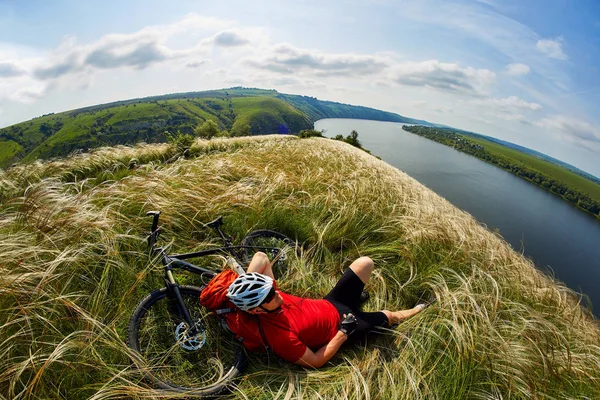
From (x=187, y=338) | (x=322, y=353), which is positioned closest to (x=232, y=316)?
(x=187, y=338)

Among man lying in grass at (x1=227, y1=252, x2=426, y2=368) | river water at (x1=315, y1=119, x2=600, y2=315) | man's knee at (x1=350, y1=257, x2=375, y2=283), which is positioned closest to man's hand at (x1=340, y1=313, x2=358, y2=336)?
man lying in grass at (x1=227, y1=252, x2=426, y2=368)

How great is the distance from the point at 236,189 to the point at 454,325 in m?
3.68

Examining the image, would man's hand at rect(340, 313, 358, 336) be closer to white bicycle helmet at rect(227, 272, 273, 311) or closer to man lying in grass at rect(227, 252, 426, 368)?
man lying in grass at rect(227, 252, 426, 368)

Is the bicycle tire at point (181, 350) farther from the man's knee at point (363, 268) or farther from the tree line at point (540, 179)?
the tree line at point (540, 179)

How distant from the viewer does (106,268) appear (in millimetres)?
2602

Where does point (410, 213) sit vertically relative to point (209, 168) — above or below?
above

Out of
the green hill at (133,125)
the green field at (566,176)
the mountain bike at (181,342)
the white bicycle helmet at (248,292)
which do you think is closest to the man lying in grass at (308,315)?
the white bicycle helmet at (248,292)

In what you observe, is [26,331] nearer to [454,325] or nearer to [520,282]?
[454,325]

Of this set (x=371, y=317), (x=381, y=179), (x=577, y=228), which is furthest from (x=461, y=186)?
(x=371, y=317)

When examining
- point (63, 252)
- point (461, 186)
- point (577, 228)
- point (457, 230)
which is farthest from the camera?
point (461, 186)

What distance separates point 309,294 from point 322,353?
958mm

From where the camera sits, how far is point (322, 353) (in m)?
2.59

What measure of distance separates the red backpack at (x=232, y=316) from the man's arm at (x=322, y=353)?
40 centimetres

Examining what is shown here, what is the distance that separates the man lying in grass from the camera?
2.45m
